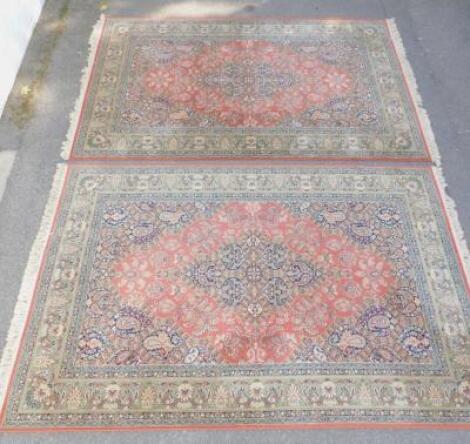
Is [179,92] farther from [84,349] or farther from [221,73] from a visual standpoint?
[84,349]

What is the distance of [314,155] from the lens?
7.51ft

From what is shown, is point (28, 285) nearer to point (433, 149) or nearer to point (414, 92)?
point (433, 149)

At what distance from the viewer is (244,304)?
187cm

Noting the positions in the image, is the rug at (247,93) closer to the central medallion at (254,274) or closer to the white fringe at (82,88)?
the white fringe at (82,88)

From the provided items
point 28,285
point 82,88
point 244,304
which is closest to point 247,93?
point 82,88

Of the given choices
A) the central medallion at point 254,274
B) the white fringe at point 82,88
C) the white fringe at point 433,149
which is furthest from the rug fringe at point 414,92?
the white fringe at point 82,88

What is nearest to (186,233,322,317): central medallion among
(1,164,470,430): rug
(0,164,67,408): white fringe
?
(1,164,470,430): rug

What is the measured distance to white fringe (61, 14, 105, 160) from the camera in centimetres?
230

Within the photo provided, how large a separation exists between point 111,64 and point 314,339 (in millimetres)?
1719

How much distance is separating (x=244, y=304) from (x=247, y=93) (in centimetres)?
113

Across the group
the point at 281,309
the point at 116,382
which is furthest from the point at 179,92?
the point at 116,382

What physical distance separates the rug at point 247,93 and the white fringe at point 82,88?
1cm

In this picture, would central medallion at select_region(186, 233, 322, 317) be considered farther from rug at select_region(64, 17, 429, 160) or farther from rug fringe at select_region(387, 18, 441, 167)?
rug fringe at select_region(387, 18, 441, 167)

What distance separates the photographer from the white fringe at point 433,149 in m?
2.04
